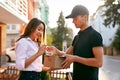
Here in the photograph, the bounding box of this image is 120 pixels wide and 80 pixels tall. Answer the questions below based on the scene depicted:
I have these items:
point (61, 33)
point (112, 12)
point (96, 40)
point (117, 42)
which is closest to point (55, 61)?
point (96, 40)

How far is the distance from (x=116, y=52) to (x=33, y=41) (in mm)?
53868

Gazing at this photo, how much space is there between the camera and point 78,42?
13.4 feet

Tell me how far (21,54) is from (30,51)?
15cm

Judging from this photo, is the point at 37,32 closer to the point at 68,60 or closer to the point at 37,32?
the point at 37,32

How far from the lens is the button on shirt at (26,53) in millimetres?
4000

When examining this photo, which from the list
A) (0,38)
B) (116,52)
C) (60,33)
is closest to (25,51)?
(0,38)

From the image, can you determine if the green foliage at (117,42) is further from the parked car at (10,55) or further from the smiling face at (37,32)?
the smiling face at (37,32)

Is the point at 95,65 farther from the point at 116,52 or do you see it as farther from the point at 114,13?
the point at 116,52

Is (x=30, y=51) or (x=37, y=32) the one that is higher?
(x=37, y=32)

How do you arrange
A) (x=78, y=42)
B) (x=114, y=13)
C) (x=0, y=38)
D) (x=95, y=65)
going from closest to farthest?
(x=95, y=65) < (x=78, y=42) < (x=0, y=38) < (x=114, y=13)

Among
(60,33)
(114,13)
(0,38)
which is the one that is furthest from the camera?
(60,33)

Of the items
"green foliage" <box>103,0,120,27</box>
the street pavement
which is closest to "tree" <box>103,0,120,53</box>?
"green foliage" <box>103,0,120,27</box>

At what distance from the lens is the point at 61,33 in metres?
81.4

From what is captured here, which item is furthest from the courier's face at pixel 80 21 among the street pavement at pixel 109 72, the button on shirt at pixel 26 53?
the street pavement at pixel 109 72
